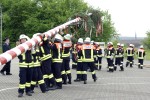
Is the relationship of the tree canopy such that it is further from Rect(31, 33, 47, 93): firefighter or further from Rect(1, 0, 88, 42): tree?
Rect(31, 33, 47, 93): firefighter

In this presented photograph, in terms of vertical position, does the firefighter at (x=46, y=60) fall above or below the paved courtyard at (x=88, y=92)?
above

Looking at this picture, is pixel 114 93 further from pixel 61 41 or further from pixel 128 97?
pixel 61 41

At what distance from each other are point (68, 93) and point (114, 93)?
1577 millimetres

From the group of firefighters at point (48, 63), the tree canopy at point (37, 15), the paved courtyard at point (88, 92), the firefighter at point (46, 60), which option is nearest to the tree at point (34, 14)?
the tree canopy at point (37, 15)

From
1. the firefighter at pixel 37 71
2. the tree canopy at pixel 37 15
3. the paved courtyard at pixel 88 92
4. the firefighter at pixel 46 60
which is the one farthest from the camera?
the tree canopy at pixel 37 15

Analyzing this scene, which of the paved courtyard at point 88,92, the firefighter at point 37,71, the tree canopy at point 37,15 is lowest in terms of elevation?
the paved courtyard at point 88,92

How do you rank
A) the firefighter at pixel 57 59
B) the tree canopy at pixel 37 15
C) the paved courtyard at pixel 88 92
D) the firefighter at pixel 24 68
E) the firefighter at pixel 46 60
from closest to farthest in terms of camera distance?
the firefighter at pixel 24 68 < the paved courtyard at pixel 88 92 < the firefighter at pixel 46 60 < the firefighter at pixel 57 59 < the tree canopy at pixel 37 15

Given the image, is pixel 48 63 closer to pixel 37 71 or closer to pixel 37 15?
pixel 37 71

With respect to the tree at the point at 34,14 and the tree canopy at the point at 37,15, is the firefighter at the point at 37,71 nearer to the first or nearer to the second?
the tree canopy at the point at 37,15

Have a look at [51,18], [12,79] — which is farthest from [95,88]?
[51,18]

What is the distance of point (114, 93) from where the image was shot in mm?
12312

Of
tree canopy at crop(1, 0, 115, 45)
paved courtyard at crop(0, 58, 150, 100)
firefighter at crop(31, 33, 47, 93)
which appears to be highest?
tree canopy at crop(1, 0, 115, 45)

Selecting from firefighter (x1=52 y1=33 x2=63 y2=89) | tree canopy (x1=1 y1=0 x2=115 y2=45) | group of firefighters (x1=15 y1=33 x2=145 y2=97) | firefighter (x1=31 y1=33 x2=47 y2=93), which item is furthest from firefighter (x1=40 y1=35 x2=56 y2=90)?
tree canopy (x1=1 y1=0 x2=115 y2=45)

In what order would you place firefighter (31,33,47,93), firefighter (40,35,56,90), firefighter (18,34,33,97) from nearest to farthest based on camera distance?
1. firefighter (18,34,33,97)
2. firefighter (31,33,47,93)
3. firefighter (40,35,56,90)
